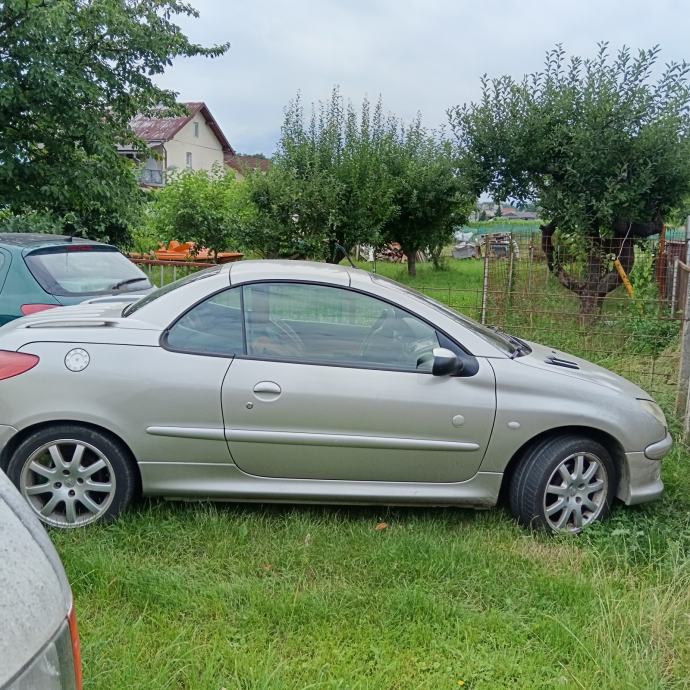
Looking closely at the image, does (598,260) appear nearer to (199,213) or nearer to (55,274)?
(55,274)

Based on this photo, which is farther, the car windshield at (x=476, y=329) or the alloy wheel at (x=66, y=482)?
the car windshield at (x=476, y=329)

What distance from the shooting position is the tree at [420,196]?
17.5 m

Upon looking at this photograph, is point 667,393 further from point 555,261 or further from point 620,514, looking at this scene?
point 555,261

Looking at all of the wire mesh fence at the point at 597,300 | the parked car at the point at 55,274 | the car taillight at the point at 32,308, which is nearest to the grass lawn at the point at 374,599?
the car taillight at the point at 32,308

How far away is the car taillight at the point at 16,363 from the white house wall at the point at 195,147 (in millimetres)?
38615

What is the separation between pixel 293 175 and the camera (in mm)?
12758

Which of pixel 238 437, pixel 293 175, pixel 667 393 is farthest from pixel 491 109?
pixel 238 437

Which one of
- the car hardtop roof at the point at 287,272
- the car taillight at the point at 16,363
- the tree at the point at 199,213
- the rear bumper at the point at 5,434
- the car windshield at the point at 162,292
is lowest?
the rear bumper at the point at 5,434

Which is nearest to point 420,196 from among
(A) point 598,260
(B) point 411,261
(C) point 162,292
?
(B) point 411,261

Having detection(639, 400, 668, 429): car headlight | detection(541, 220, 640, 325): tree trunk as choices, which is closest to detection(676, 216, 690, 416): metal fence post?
detection(639, 400, 668, 429): car headlight

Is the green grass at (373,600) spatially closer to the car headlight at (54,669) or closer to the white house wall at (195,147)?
the car headlight at (54,669)

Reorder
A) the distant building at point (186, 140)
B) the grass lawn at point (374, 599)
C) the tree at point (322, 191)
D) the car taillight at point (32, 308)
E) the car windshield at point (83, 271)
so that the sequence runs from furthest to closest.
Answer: the distant building at point (186, 140) → the tree at point (322, 191) → the car windshield at point (83, 271) → the car taillight at point (32, 308) → the grass lawn at point (374, 599)

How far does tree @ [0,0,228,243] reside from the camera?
916 centimetres

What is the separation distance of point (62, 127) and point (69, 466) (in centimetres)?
807
